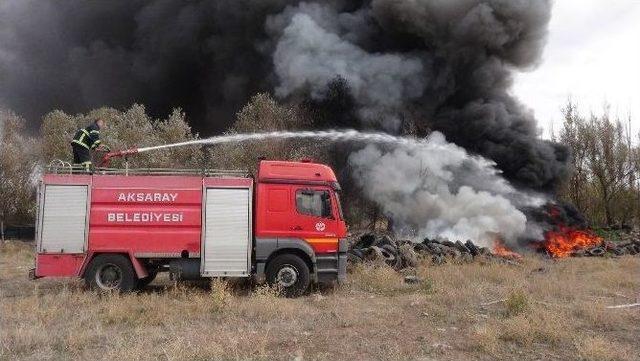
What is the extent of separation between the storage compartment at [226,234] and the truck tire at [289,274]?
1.76ft

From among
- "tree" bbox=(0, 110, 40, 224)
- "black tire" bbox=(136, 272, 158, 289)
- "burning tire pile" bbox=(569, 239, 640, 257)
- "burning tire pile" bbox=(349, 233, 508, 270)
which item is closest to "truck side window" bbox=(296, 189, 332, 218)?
"burning tire pile" bbox=(349, 233, 508, 270)

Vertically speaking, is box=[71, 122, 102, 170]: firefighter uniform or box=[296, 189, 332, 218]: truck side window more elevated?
box=[71, 122, 102, 170]: firefighter uniform

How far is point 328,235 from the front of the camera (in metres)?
11.1

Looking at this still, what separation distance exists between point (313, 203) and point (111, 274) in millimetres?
4562

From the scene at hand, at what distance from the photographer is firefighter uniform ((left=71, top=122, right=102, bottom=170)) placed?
11.6 m

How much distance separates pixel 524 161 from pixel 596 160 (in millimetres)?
16317

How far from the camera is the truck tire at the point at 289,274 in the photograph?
429 inches

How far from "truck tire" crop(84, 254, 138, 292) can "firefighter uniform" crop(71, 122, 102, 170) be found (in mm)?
2463

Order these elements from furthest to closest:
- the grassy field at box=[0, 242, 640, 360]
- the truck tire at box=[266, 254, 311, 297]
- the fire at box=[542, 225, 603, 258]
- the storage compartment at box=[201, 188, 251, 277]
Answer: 1. the fire at box=[542, 225, 603, 258]
2. the truck tire at box=[266, 254, 311, 297]
3. the storage compartment at box=[201, 188, 251, 277]
4. the grassy field at box=[0, 242, 640, 360]

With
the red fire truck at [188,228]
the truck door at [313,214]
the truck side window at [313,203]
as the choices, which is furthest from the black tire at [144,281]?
the truck side window at [313,203]

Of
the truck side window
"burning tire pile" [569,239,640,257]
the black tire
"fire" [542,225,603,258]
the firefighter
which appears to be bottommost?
the black tire

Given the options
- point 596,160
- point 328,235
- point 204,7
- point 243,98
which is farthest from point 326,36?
point 596,160

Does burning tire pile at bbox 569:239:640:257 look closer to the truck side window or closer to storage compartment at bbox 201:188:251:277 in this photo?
the truck side window

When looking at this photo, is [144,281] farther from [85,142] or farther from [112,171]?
[85,142]
